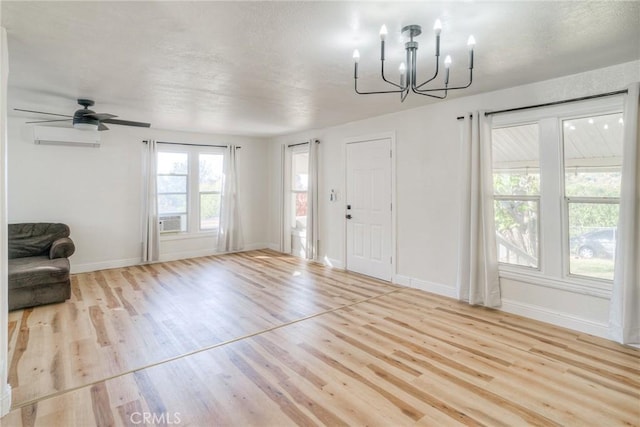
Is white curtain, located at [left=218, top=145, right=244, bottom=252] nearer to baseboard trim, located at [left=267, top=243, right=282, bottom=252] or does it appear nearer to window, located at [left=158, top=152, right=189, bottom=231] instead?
window, located at [left=158, top=152, right=189, bottom=231]

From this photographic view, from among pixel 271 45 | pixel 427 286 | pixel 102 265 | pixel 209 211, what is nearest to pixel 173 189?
pixel 209 211

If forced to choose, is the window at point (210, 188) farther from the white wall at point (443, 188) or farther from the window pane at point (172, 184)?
the white wall at point (443, 188)

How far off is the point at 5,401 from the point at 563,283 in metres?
4.67

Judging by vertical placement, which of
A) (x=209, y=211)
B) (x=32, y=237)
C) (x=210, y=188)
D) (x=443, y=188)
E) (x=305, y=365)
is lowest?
(x=305, y=365)

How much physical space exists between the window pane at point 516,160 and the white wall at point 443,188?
0.31m

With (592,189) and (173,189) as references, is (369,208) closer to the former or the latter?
(592,189)

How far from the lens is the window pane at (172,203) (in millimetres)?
6559

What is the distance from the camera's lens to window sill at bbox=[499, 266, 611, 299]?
3216mm

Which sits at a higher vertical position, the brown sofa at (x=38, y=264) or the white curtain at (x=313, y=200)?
the white curtain at (x=313, y=200)

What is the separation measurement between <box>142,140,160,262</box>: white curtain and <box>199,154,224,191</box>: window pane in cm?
95

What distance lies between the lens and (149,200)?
6.20 metres

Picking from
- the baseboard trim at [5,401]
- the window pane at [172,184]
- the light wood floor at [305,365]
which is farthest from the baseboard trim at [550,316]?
the window pane at [172,184]

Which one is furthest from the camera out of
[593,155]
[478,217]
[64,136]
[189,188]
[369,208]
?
[189,188]

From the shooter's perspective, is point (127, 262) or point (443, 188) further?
point (127, 262)
